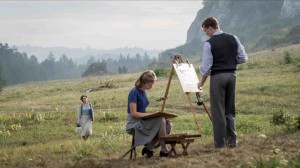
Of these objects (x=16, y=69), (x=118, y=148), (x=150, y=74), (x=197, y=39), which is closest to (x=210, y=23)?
(x=150, y=74)

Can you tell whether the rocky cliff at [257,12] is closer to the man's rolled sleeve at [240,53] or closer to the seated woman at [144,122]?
the man's rolled sleeve at [240,53]

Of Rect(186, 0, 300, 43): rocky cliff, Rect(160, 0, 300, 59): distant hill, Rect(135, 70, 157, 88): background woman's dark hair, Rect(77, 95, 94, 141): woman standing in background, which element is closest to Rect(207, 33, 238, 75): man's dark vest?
Rect(135, 70, 157, 88): background woman's dark hair

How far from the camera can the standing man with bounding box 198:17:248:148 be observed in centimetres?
880

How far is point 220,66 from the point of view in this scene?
888 cm

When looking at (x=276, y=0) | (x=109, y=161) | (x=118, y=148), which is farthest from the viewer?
(x=276, y=0)

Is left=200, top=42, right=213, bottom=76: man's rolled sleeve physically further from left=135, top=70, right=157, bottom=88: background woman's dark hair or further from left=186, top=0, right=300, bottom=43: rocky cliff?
left=186, top=0, right=300, bottom=43: rocky cliff

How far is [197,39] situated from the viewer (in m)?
194

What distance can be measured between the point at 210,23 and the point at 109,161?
3473mm

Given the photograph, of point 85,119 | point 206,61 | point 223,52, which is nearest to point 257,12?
point 85,119

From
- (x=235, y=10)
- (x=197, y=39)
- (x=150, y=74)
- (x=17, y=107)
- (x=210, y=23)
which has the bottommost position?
(x=17, y=107)

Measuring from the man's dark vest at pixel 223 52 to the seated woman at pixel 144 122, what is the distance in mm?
1235

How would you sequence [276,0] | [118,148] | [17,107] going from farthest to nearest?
[276,0] → [17,107] → [118,148]

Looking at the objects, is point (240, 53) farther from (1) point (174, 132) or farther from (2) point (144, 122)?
(1) point (174, 132)

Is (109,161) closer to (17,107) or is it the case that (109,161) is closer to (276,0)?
(17,107)
